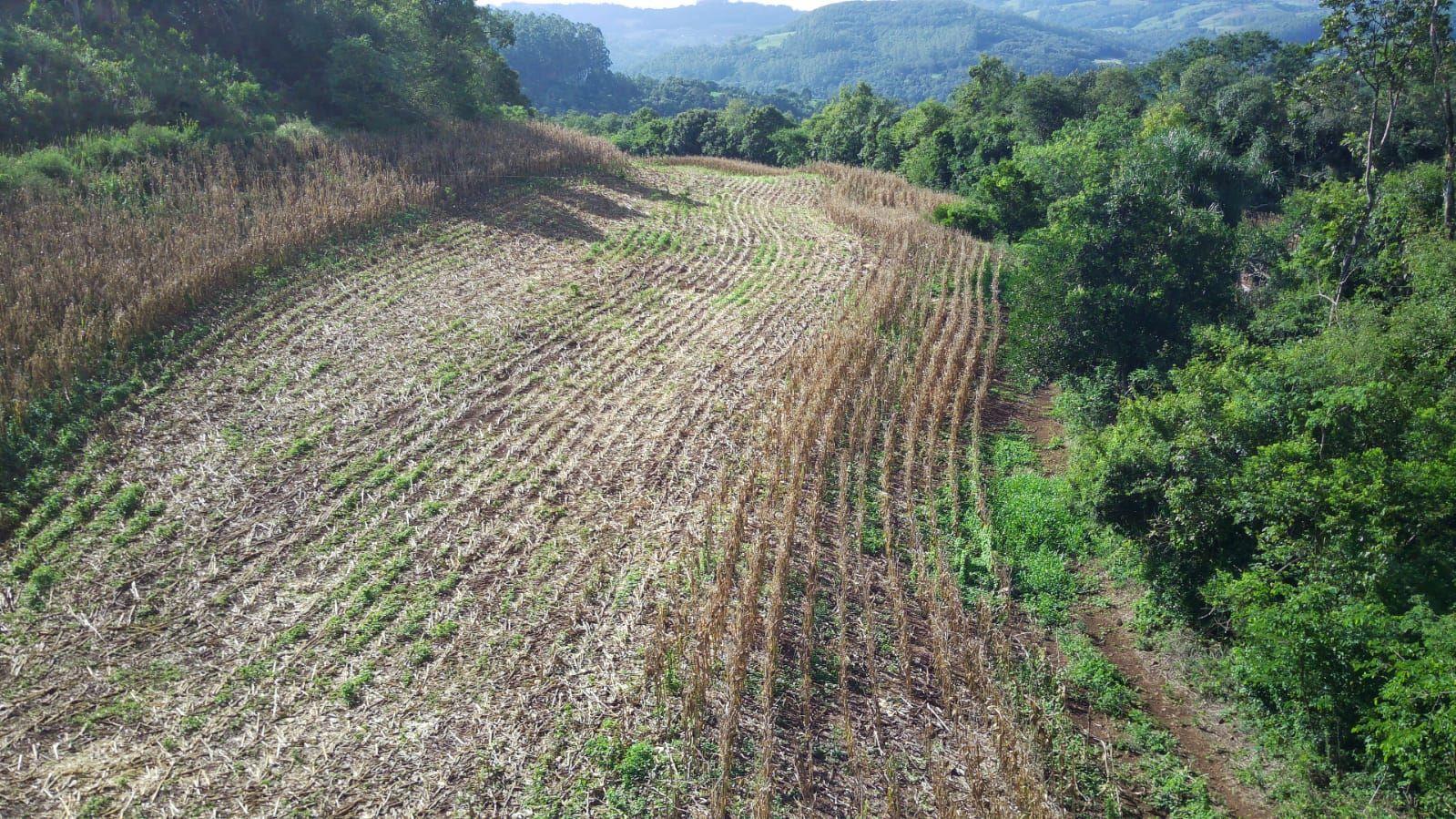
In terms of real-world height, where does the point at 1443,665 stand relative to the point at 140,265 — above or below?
below

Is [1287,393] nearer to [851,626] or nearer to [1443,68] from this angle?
[851,626]

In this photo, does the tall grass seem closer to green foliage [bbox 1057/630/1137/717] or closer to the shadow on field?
the shadow on field

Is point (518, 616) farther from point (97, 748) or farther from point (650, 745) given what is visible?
point (97, 748)

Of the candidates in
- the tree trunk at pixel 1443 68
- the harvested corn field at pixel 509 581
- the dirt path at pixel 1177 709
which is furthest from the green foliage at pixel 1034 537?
the tree trunk at pixel 1443 68

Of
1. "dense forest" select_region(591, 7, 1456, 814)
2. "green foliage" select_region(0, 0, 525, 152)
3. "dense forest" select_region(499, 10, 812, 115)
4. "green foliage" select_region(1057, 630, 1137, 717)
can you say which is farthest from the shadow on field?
"dense forest" select_region(499, 10, 812, 115)

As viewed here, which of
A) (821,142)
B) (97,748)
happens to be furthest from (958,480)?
(821,142)

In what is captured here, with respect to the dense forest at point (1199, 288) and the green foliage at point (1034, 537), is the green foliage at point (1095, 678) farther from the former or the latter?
the dense forest at point (1199, 288)
